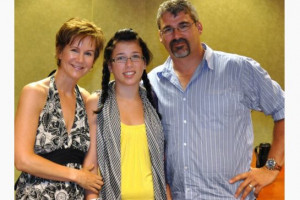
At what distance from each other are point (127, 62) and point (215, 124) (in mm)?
522

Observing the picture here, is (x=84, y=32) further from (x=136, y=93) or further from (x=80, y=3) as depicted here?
(x=80, y=3)

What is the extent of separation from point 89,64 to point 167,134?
0.52 m

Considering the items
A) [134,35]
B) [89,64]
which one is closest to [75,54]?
[89,64]

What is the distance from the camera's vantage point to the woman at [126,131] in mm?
1705

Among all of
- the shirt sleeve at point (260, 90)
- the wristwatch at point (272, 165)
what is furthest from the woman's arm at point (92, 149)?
the wristwatch at point (272, 165)

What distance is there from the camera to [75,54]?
1736mm

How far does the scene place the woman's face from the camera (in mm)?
1731

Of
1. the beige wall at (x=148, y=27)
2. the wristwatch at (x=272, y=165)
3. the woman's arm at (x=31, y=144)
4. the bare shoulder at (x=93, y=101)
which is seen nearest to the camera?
the woman's arm at (x=31, y=144)

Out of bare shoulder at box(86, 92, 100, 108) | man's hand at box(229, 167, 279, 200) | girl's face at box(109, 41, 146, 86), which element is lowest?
man's hand at box(229, 167, 279, 200)

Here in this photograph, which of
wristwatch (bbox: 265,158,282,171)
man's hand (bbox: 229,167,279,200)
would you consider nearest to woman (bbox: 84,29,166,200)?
man's hand (bbox: 229,167,279,200)

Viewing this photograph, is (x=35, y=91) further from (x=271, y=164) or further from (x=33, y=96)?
(x=271, y=164)

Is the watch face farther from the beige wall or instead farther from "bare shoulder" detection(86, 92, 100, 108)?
the beige wall

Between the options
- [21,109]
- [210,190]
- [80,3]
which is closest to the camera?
[21,109]

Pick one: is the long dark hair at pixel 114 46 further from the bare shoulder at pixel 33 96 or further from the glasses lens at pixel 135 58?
the bare shoulder at pixel 33 96
